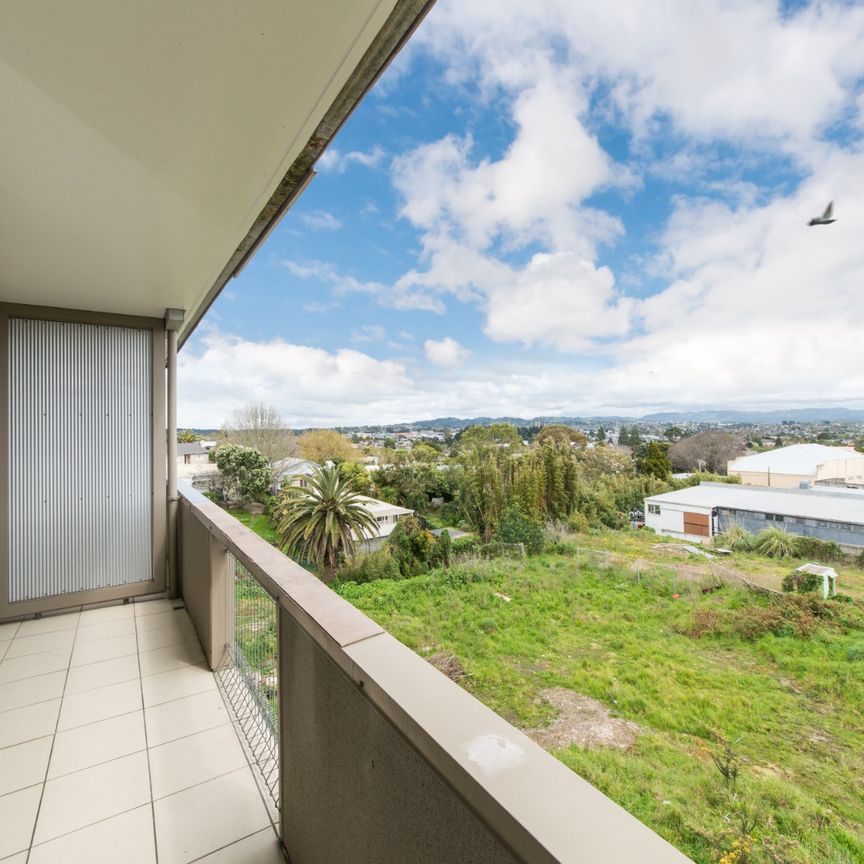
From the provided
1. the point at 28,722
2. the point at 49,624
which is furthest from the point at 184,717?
the point at 49,624

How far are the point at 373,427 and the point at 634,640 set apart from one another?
284cm

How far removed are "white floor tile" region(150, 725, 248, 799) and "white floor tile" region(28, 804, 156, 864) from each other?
0.12 m

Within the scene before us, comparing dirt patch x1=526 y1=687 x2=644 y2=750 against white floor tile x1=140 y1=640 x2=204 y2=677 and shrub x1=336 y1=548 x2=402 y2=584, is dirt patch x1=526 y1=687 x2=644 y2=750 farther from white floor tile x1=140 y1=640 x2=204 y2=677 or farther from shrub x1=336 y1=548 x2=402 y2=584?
white floor tile x1=140 y1=640 x2=204 y2=677

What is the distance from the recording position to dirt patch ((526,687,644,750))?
4.57ft

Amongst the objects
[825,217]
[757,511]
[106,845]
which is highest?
[825,217]

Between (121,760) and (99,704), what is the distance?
0.46 metres

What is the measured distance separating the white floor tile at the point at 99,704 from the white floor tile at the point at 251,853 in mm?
→ 653

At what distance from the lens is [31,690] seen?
2.04 metres

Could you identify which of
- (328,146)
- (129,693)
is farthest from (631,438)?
(129,693)

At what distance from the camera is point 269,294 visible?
10.1 m

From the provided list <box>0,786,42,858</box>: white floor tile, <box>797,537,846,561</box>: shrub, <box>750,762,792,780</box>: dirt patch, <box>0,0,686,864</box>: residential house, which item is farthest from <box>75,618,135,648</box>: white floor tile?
<box>797,537,846,561</box>: shrub

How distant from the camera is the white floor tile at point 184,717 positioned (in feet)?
5.79

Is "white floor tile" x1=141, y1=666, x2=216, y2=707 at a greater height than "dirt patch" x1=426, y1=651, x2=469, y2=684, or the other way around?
"dirt patch" x1=426, y1=651, x2=469, y2=684

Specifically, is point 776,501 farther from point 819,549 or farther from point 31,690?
point 31,690
